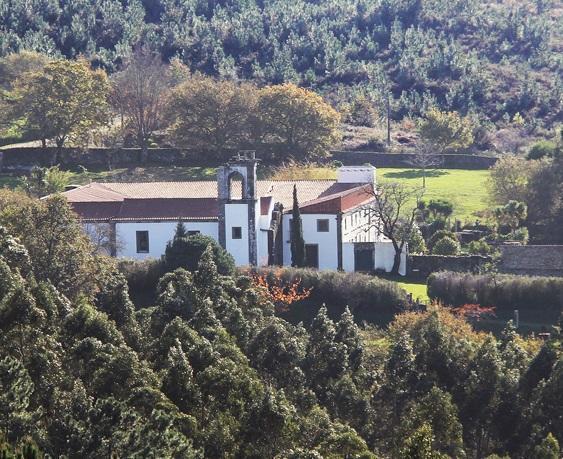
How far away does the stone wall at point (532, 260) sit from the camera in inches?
2419

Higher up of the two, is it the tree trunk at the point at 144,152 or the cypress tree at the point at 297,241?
the tree trunk at the point at 144,152

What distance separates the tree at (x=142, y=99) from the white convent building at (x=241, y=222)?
2194 centimetres

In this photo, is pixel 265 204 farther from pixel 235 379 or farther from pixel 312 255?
pixel 235 379

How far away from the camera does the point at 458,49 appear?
12050 cm

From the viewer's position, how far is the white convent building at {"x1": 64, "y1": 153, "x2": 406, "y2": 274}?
6325 centimetres

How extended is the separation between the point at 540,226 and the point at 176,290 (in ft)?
94.6

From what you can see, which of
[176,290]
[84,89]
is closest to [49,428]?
[176,290]

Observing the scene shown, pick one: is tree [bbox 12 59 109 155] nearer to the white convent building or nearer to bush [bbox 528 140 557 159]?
the white convent building

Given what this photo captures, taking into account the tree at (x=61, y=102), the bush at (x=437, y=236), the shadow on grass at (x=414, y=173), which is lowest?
the bush at (x=437, y=236)

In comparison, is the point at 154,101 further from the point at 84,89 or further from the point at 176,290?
the point at 176,290

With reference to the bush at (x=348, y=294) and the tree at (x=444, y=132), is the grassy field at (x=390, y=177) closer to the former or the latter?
the tree at (x=444, y=132)

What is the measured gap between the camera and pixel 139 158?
86312 mm

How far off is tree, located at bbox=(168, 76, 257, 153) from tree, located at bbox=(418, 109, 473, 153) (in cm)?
1199

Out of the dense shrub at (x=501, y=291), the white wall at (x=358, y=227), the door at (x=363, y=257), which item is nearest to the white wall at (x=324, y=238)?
the white wall at (x=358, y=227)
